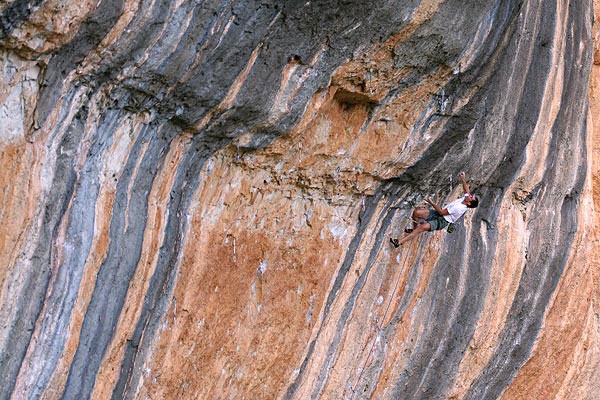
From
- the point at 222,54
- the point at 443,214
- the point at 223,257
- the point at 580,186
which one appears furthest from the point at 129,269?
the point at 580,186

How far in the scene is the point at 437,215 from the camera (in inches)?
283

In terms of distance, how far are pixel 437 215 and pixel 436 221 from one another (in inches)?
2.2

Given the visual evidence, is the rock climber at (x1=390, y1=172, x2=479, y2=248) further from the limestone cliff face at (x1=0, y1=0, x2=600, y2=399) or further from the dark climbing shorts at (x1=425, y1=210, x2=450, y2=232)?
the limestone cliff face at (x1=0, y1=0, x2=600, y2=399)

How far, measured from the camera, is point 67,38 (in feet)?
14.9

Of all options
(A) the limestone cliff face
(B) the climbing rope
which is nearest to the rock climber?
(A) the limestone cliff face

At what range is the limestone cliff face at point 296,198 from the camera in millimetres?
4777

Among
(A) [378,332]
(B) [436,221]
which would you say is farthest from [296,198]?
(A) [378,332]

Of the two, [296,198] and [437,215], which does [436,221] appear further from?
[296,198]

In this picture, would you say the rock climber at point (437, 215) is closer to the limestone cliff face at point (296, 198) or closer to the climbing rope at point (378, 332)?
the limestone cliff face at point (296, 198)

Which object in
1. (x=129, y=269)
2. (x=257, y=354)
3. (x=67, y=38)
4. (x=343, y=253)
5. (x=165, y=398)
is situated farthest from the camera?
(x=343, y=253)

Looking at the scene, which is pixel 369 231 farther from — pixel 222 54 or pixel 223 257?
pixel 222 54

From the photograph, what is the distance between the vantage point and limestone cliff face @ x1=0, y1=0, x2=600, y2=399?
4.78 m

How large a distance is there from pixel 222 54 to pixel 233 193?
1.24 m

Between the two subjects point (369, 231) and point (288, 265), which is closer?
point (288, 265)
